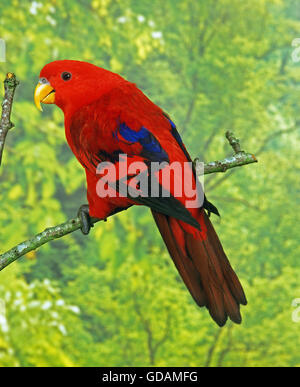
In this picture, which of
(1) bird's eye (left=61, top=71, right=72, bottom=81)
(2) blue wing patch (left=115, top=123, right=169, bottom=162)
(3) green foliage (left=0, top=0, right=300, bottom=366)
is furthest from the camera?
(3) green foliage (left=0, top=0, right=300, bottom=366)

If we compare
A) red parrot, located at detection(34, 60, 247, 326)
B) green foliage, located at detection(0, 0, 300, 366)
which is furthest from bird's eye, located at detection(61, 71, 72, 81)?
green foliage, located at detection(0, 0, 300, 366)

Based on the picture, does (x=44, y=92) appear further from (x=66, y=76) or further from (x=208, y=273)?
(x=208, y=273)

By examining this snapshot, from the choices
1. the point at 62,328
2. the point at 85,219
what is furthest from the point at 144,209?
the point at 85,219

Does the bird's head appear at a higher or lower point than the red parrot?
higher

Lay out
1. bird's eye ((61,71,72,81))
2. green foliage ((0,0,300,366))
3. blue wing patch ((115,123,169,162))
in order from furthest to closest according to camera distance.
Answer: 1. green foliage ((0,0,300,366))
2. bird's eye ((61,71,72,81))
3. blue wing patch ((115,123,169,162))

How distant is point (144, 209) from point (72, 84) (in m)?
1.08

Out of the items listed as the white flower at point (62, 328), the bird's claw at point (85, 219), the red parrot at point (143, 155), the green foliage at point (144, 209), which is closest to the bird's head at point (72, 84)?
the red parrot at point (143, 155)

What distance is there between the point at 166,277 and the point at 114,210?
3.47ft

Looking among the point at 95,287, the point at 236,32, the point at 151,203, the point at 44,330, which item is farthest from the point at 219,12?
the point at 151,203

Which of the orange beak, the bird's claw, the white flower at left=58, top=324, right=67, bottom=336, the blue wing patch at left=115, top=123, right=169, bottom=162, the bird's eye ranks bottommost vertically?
the white flower at left=58, top=324, right=67, bottom=336

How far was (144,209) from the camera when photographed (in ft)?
5.87

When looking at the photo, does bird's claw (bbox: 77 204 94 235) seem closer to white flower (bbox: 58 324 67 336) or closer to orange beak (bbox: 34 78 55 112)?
orange beak (bbox: 34 78 55 112)

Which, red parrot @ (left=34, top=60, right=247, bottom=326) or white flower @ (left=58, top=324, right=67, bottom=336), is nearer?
red parrot @ (left=34, top=60, right=247, bottom=326)

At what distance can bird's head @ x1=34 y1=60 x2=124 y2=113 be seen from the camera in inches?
28.7
